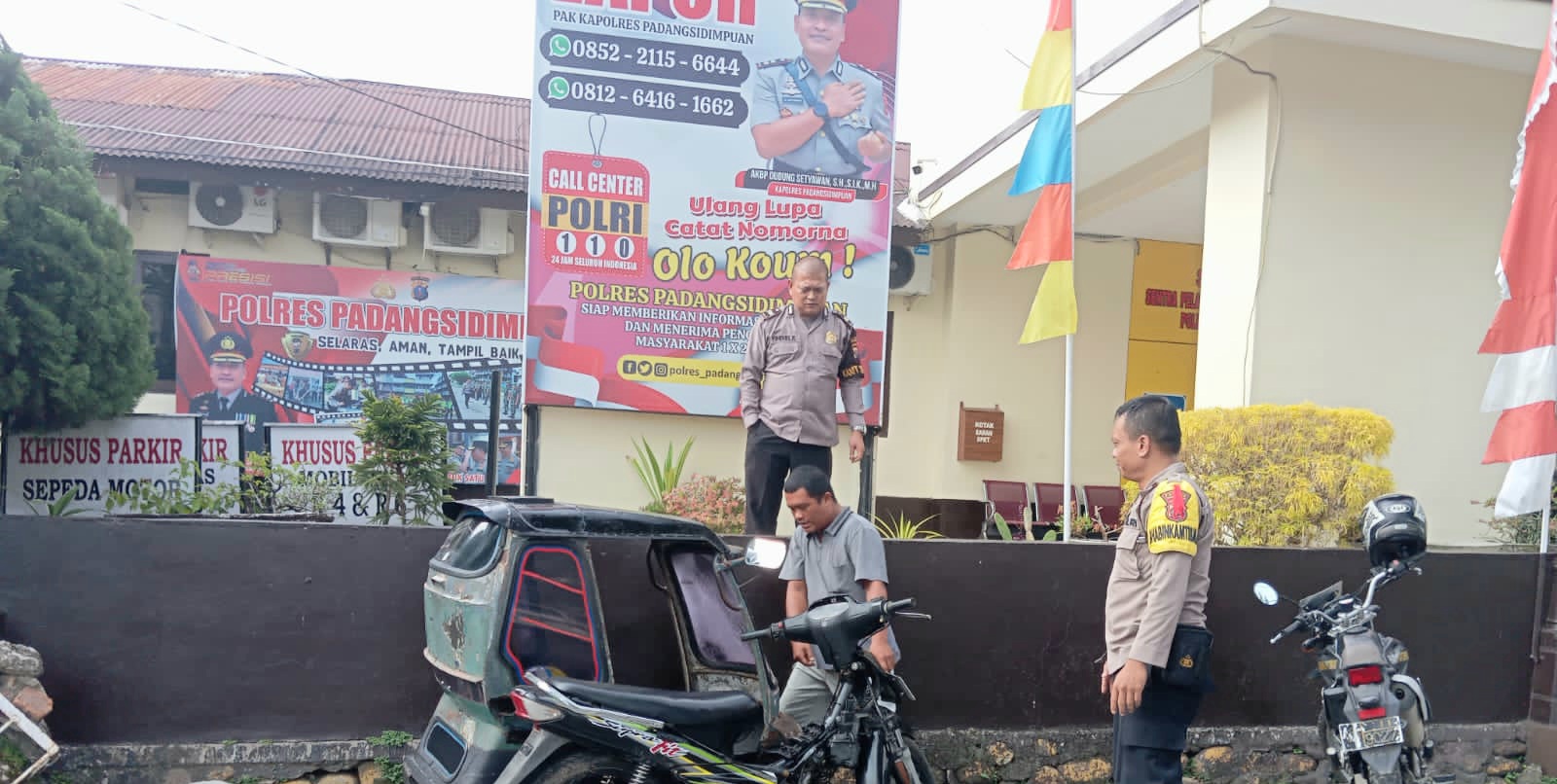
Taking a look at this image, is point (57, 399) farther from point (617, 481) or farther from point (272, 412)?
point (272, 412)

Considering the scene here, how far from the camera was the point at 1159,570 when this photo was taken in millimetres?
3232

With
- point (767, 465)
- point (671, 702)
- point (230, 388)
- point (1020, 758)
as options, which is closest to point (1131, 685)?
point (671, 702)

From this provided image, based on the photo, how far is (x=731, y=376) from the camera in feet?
22.1

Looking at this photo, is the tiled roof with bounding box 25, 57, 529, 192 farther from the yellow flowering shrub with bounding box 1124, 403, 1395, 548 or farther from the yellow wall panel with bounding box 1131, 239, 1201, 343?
the yellow wall panel with bounding box 1131, 239, 1201, 343

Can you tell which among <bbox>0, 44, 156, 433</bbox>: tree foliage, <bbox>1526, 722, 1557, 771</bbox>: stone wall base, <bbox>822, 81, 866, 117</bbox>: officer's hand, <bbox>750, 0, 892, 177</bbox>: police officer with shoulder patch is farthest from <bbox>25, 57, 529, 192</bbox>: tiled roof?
<bbox>1526, 722, 1557, 771</bbox>: stone wall base

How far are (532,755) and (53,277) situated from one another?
3.52 meters

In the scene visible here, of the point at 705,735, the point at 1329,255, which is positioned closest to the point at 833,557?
the point at 705,735

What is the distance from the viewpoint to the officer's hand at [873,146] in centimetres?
673

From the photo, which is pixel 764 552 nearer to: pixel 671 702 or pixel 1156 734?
pixel 671 702

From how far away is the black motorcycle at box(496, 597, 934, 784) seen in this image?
3045mm

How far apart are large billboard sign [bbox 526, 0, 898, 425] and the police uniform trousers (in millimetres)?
3700

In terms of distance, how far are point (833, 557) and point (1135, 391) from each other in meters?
8.24

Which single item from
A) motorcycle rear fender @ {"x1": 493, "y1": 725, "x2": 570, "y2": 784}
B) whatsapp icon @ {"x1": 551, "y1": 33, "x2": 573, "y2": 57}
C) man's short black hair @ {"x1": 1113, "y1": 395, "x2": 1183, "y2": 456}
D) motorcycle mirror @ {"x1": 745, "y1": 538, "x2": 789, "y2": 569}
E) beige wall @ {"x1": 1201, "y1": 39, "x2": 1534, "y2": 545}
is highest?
whatsapp icon @ {"x1": 551, "y1": 33, "x2": 573, "y2": 57}

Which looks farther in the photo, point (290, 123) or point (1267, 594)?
point (290, 123)
